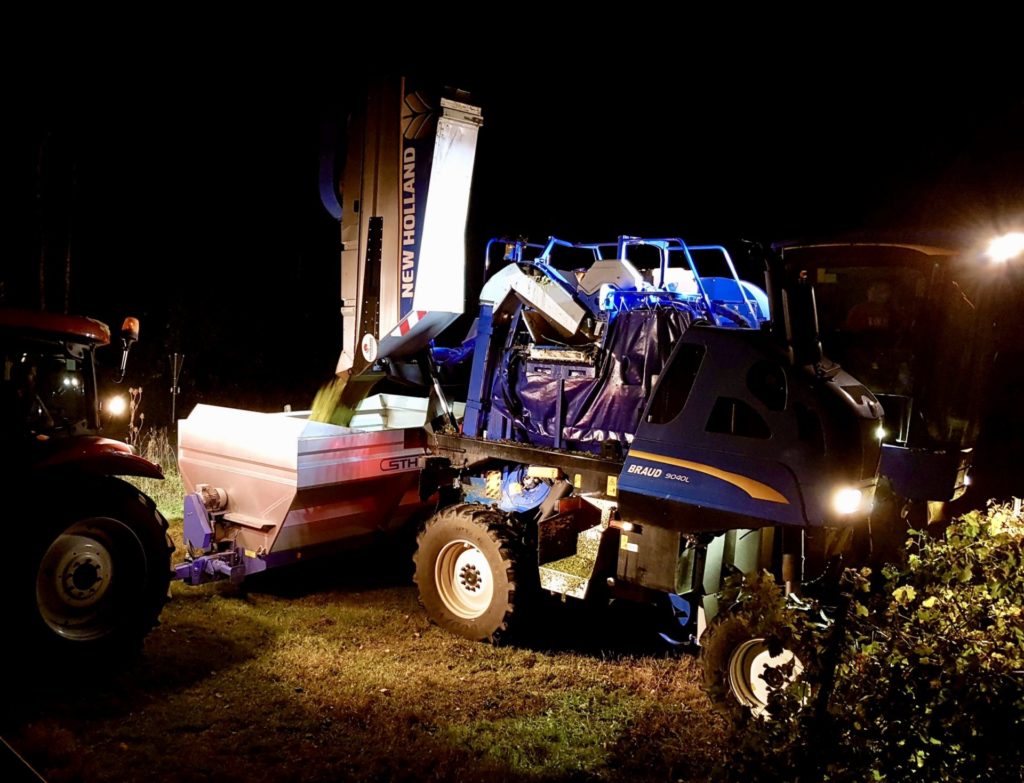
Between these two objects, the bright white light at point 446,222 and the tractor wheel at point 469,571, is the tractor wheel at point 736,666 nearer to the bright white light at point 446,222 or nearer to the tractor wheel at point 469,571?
the tractor wheel at point 469,571

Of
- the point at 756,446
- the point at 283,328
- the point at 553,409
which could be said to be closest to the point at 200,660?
the point at 553,409

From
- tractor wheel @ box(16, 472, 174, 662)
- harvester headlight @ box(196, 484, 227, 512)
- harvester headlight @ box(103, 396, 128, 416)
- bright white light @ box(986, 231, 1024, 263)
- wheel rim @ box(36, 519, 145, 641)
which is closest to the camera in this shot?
tractor wheel @ box(16, 472, 174, 662)

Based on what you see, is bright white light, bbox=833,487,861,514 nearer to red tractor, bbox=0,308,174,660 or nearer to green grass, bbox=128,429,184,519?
red tractor, bbox=0,308,174,660

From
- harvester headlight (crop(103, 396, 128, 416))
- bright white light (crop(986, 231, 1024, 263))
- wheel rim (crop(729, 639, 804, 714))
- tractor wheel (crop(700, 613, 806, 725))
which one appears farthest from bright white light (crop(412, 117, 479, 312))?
bright white light (crop(986, 231, 1024, 263))

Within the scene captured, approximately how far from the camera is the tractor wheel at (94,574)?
189 inches

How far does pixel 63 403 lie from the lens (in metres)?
5.32

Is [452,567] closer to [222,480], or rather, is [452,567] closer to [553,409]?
[553,409]

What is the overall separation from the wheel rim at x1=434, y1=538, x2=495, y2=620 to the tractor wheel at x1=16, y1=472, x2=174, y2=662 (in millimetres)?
2078

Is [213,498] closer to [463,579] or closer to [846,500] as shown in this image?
[463,579]

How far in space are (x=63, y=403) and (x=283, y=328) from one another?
18554mm

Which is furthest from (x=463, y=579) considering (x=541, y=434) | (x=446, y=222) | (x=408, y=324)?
(x=446, y=222)

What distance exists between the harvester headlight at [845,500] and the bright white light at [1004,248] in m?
2.05

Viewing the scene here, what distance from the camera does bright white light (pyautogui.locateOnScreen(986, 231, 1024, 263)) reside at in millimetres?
5176

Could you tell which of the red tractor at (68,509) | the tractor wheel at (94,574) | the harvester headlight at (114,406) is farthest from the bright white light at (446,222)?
the tractor wheel at (94,574)
